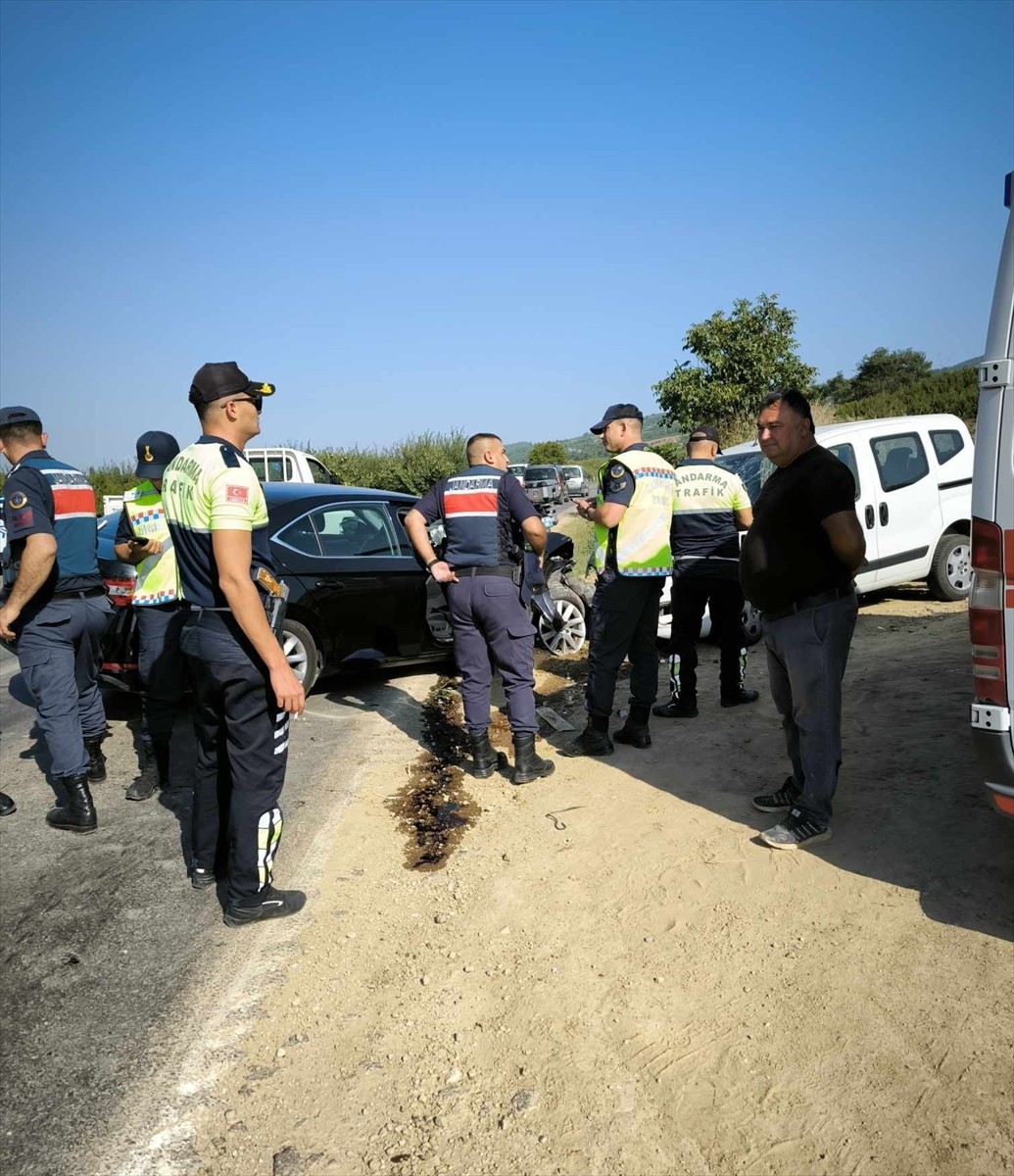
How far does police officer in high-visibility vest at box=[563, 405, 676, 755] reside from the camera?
16.6 feet

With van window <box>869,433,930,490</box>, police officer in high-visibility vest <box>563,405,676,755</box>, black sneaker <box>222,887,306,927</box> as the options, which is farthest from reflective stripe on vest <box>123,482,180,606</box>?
van window <box>869,433,930,490</box>

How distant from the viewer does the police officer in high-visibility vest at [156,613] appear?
4973 millimetres

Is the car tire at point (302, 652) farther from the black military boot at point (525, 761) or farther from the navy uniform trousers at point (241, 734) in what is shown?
the navy uniform trousers at point (241, 734)

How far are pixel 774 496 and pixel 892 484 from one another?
5.45 m

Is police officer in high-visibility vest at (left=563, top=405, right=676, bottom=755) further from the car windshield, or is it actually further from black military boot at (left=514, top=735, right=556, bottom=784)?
the car windshield

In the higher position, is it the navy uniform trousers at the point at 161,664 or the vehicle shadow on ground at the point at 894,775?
the navy uniform trousers at the point at 161,664

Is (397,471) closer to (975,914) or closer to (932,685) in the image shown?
(932,685)

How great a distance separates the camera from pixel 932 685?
570cm

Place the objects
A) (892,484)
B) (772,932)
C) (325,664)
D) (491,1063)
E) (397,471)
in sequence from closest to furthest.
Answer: (491,1063)
(772,932)
(325,664)
(892,484)
(397,471)

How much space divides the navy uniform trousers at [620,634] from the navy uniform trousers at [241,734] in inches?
89.8

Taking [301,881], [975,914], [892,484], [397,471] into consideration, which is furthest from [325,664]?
[397,471]

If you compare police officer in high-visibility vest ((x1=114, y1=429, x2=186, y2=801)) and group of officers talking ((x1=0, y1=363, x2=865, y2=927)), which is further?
police officer in high-visibility vest ((x1=114, y1=429, x2=186, y2=801))

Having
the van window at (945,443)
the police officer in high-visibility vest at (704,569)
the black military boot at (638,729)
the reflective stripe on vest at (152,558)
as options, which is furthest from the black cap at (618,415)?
the van window at (945,443)

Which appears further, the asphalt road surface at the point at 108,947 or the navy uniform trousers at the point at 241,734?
the navy uniform trousers at the point at 241,734
